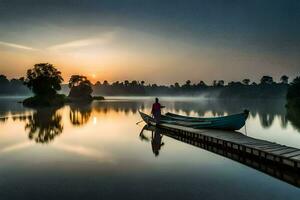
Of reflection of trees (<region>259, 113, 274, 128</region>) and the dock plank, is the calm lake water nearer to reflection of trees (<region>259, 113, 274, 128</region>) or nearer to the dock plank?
the dock plank

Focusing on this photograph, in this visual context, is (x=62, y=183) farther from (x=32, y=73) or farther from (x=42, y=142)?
(x=32, y=73)

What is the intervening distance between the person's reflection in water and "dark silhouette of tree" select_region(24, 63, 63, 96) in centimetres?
6596

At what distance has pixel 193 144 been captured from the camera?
71.2 feet

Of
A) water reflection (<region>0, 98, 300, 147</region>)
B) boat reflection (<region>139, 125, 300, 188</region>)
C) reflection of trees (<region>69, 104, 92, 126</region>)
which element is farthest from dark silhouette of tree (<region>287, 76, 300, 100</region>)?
boat reflection (<region>139, 125, 300, 188</region>)

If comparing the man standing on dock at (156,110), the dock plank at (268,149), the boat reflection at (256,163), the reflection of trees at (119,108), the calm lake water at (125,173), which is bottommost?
the reflection of trees at (119,108)

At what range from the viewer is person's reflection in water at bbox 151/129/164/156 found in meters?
19.9

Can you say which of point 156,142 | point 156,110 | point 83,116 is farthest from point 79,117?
point 156,142

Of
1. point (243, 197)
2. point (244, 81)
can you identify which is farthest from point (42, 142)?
point (244, 81)

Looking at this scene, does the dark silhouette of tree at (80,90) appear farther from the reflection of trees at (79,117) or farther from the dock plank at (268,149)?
the dock plank at (268,149)

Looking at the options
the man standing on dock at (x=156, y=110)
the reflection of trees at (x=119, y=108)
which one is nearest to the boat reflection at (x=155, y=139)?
the man standing on dock at (x=156, y=110)

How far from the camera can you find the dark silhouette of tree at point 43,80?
86.2m

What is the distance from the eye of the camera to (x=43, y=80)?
8756 cm

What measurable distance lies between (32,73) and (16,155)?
77.7 m

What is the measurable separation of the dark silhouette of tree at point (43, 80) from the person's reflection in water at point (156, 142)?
66.0 m
